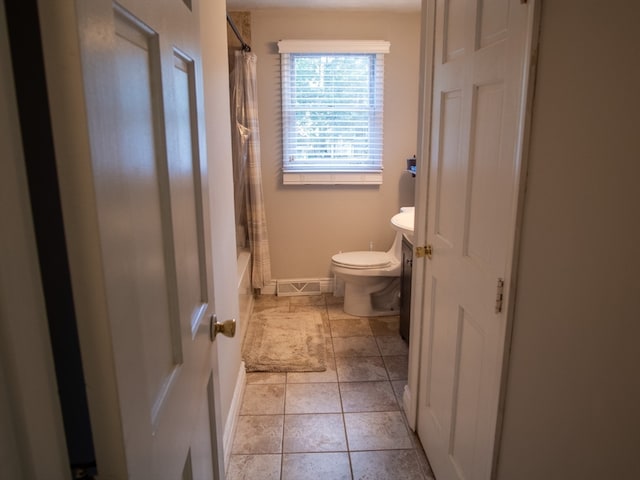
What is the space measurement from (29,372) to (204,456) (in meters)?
0.78

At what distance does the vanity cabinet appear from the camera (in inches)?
116

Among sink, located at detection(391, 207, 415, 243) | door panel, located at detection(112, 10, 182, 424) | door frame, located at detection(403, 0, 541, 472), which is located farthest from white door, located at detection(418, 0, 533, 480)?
door panel, located at detection(112, 10, 182, 424)

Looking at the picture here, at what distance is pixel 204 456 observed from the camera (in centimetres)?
117

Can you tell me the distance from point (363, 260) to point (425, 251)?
4.97 ft

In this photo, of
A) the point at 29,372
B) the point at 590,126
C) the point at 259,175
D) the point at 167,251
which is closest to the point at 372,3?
the point at 259,175

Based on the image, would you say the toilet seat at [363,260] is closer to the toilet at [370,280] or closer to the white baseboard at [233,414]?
the toilet at [370,280]

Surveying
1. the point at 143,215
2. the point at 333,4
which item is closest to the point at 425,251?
the point at 143,215

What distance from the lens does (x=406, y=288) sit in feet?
9.87

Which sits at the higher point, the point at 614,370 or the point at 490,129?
the point at 490,129

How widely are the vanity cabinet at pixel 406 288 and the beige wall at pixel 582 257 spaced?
174 cm

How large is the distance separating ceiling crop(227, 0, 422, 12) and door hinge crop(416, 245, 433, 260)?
2.22 metres

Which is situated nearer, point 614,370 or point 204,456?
point 614,370


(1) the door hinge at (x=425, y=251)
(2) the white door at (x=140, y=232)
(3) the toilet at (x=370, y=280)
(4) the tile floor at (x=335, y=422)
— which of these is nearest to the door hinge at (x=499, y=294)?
(1) the door hinge at (x=425, y=251)

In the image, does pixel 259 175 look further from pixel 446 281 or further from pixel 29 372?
pixel 29 372
